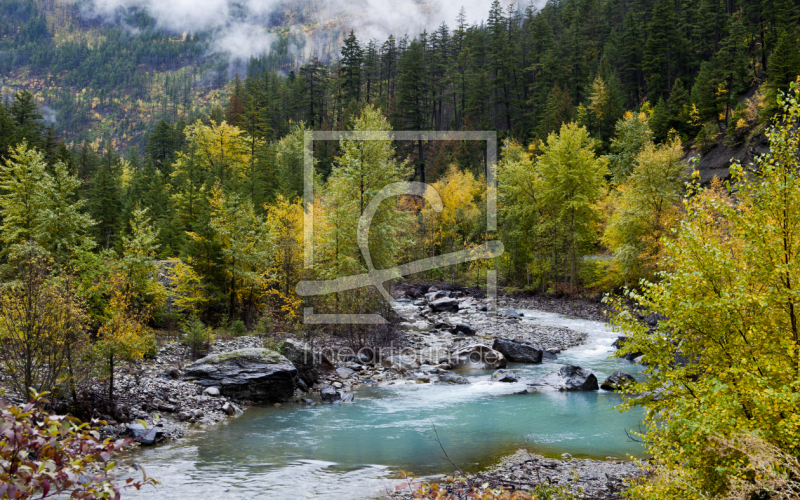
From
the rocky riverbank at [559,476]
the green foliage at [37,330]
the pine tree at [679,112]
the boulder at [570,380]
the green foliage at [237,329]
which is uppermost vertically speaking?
the pine tree at [679,112]

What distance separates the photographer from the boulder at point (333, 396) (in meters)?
16.3

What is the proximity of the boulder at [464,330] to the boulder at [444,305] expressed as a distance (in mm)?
7364

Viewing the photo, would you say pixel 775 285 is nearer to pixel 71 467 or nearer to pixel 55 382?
pixel 71 467

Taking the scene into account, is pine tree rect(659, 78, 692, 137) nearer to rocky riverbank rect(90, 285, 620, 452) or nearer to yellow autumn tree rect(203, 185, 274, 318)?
rocky riverbank rect(90, 285, 620, 452)

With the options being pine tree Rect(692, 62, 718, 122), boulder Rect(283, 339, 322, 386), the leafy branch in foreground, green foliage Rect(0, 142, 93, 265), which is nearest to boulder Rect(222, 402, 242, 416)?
boulder Rect(283, 339, 322, 386)

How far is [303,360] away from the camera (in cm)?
1816

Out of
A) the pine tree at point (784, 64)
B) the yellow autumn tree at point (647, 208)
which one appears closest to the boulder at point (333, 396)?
the yellow autumn tree at point (647, 208)

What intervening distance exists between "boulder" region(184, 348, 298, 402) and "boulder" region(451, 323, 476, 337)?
12.0 meters

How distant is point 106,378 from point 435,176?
50.4m

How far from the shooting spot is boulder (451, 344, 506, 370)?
68.1ft

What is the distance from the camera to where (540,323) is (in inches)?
1168

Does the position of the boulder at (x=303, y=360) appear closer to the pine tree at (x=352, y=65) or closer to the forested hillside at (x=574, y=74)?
the forested hillside at (x=574, y=74)

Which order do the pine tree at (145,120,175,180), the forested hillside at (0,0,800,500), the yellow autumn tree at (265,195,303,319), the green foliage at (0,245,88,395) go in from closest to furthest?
1. the forested hillside at (0,0,800,500)
2. the green foliage at (0,245,88,395)
3. the yellow autumn tree at (265,195,303,319)
4. the pine tree at (145,120,175,180)

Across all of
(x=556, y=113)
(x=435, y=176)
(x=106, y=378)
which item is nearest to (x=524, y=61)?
(x=556, y=113)
